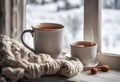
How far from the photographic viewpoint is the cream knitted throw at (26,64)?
3.58ft

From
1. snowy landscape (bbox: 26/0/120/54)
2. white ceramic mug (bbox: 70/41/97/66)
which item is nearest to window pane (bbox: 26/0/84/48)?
snowy landscape (bbox: 26/0/120/54)

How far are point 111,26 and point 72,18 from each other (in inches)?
6.7

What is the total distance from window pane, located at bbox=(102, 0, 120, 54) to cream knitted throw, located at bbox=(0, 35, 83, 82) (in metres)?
0.17

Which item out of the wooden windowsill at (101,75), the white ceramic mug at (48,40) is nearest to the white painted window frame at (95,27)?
the wooden windowsill at (101,75)

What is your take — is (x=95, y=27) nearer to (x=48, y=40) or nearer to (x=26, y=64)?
(x=48, y=40)

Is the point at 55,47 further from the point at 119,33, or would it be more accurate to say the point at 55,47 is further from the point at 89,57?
the point at 119,33

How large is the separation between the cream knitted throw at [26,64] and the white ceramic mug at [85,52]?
0.03 metres

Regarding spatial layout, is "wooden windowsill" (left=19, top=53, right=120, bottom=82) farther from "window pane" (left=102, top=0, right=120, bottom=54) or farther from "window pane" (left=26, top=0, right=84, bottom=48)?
"window pane" (left=26, top=0, right=84, bottom=48)

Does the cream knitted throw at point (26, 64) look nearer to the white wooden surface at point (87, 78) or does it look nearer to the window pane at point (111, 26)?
the white wooden surface at point (87, 78)

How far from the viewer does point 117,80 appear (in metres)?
1.13

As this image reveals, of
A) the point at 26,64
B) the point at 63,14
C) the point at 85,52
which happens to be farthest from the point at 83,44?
the point at 26,64

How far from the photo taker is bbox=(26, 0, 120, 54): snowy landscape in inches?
49.6

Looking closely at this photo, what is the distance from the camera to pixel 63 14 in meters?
1.35

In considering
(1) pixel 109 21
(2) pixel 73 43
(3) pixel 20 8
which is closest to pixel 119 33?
(1) pixel 109 21
